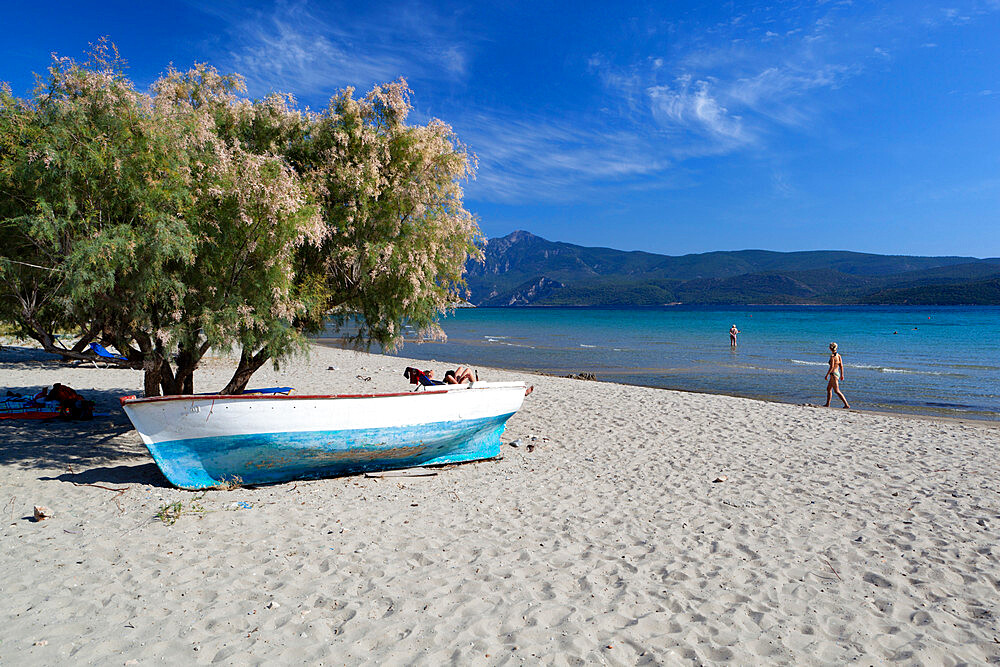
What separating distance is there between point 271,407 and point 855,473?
8850 millimetres

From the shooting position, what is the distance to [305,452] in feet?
25.5

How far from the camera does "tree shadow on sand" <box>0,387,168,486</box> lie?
25.5ft

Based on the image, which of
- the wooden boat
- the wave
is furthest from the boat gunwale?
the wave

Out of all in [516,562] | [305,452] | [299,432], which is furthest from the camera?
[305,452]

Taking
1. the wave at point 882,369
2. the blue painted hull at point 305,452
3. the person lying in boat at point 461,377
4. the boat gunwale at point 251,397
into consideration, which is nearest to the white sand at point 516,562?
the blue painted hull at point 305,452

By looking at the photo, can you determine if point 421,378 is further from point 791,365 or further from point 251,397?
point 791,365

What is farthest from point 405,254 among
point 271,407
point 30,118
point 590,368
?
point 590,368

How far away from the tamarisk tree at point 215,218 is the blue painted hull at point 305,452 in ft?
4.50

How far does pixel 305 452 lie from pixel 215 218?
11.1 feet

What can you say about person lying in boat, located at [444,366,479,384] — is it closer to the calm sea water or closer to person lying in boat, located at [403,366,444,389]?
person lying in boat, located at [403,366,444,389]

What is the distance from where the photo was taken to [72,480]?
741cm

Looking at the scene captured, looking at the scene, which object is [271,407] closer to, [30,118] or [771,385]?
[30,118]

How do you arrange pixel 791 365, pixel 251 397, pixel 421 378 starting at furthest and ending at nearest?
1. pixel 791 365
2. pixel 421 378
3. pixel 251 397

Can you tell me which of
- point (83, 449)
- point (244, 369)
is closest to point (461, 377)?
point (244, 369)
